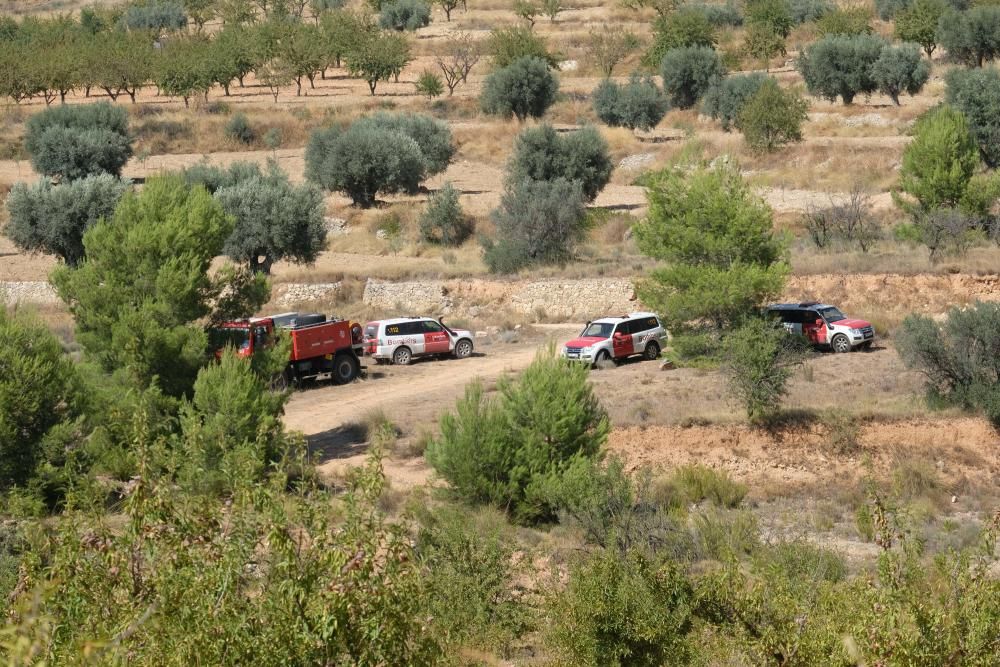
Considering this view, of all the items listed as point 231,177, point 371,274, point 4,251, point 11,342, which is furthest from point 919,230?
point 4,251

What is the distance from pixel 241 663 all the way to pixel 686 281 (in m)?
25.9

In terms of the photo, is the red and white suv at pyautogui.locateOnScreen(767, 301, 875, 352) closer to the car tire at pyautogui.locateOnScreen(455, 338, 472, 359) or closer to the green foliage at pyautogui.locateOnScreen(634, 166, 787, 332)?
the green foliage at pyautogui.locateOnScreen(634, 166, 787, 332)

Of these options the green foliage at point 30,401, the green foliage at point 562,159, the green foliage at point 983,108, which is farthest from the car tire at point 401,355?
the green foliage at point 983,108

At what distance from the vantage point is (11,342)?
2294 centimetres

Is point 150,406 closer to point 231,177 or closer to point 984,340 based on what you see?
point 984,340

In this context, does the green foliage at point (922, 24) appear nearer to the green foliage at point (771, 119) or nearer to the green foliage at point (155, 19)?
the green foliage at point (771, 119)

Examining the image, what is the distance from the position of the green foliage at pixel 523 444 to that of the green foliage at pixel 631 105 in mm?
51805

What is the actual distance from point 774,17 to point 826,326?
63693 millimetres

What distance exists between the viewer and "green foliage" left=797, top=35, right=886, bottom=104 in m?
73.1

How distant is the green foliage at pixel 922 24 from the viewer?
83.6m

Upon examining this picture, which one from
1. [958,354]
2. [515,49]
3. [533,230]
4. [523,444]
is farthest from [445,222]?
[515,49]

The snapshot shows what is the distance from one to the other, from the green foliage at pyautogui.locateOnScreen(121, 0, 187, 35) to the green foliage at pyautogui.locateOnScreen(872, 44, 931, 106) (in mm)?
62121

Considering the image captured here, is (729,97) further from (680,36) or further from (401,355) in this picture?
(401,355)

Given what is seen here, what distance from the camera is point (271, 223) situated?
46.8 metres
